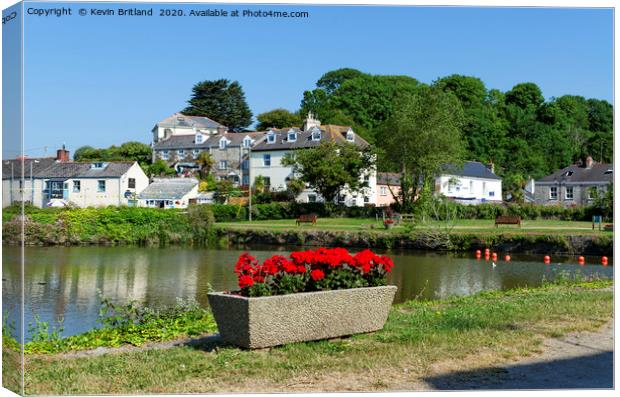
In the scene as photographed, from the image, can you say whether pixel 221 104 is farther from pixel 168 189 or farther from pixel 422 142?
pixel 168 189

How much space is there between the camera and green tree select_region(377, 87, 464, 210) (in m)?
49.8

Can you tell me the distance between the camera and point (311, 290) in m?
9.03

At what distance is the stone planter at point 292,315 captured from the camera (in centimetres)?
838

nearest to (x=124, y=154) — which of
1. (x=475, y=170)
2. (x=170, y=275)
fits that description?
(x=475, y=170)

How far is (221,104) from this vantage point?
1652 centimetres

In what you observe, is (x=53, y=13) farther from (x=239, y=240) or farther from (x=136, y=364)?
(x=239, y=240)

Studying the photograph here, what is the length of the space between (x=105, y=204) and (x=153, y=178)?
5182 mm

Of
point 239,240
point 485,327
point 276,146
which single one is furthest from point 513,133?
point 239,240

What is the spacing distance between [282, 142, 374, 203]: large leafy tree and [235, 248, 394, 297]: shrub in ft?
132

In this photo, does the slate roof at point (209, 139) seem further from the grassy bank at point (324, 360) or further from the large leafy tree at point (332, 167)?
the grassy bank at point (324, 360)

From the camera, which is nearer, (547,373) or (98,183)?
(547,373)

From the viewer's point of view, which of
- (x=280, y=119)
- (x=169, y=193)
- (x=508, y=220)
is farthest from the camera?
(x=169, y=193)

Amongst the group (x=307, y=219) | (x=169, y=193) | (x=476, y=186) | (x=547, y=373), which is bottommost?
(x=547, y=373)

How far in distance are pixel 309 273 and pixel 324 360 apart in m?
1.45
